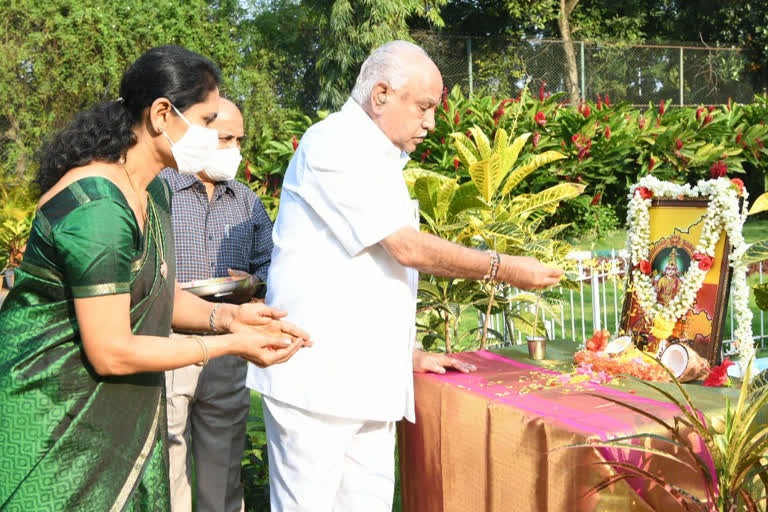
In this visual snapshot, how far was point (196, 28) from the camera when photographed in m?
14.8

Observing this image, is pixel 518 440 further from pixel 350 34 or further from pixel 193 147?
pixel 350 34

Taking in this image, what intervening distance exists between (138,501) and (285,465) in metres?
0.57

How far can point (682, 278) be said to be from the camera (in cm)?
273

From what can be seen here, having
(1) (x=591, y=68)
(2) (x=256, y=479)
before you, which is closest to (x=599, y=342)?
(2) (x=256, y=479)

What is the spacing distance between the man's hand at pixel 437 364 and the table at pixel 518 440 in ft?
0.10

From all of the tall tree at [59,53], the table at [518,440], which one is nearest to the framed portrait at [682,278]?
the table at [518,440]

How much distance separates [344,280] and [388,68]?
0.66 meters

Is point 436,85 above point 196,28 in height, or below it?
below

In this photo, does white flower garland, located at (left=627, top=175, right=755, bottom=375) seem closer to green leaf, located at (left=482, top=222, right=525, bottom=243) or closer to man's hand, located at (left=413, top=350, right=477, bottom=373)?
green leaf, located at (left=482, top=222, right=525, bottom=243)

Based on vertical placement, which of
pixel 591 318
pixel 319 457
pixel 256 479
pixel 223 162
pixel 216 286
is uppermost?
pixel 223 162

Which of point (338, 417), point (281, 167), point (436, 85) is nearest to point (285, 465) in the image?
point (338, 417)

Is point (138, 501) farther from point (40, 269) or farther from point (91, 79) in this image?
point (91, 79)

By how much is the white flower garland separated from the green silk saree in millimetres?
1838

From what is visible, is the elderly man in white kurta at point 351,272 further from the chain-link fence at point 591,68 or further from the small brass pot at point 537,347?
the chain-link fence at point 591,68
